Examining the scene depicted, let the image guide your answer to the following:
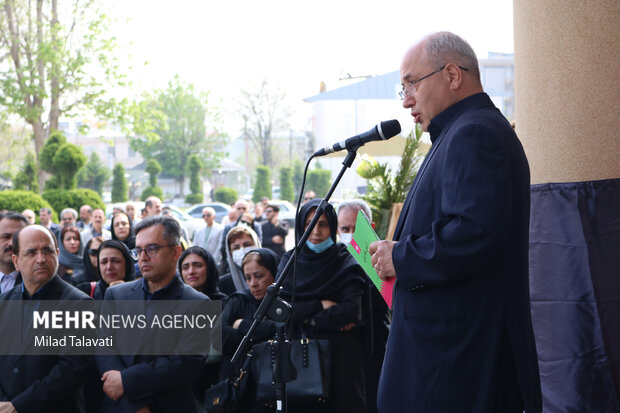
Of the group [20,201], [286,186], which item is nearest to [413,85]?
[20,201]

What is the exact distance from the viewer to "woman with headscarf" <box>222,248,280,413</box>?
468cm

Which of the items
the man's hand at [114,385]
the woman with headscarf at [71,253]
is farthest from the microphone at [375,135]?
the woman with headscarf at [71,253]

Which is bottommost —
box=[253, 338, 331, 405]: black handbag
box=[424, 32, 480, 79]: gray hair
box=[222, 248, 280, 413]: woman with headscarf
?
box=[253, 338, 331, 405]: black handbag

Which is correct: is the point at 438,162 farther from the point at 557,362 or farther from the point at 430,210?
the point at 557,362

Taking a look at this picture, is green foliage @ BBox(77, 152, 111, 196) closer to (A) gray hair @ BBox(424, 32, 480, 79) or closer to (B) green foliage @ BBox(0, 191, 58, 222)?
(B) green foliage @ BBox(0, 191, 58, 222)

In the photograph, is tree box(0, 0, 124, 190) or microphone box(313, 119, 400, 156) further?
tree box(0, 0, 124, 190)

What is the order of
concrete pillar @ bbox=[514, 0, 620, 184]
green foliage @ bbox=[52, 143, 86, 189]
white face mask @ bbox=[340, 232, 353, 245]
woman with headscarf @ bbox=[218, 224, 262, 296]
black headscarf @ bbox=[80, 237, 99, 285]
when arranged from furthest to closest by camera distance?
green foliage @ bbox=[52, 143, 86, 189], black headscarf @ bbox=[80, 237, 99, 285], woman with headscarf @ bbox=[218, 224, 262, 296], white face mask @ bbox=[340, 232, 353, 245], concrete pillar @ bbox=[514, 0, 620, 184]

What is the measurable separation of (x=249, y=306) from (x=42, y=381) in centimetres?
142

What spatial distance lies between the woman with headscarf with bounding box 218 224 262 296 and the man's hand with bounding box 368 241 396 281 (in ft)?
12.4

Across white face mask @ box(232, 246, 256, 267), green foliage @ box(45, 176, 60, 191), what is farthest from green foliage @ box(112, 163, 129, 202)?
white face mask @ box(232, 246, 256, 267)

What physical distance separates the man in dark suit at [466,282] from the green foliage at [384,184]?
15.9 ft

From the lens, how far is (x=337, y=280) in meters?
4.77

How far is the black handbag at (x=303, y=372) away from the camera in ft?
14.0

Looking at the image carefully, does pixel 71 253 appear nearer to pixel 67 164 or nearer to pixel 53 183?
pixel 67 164
